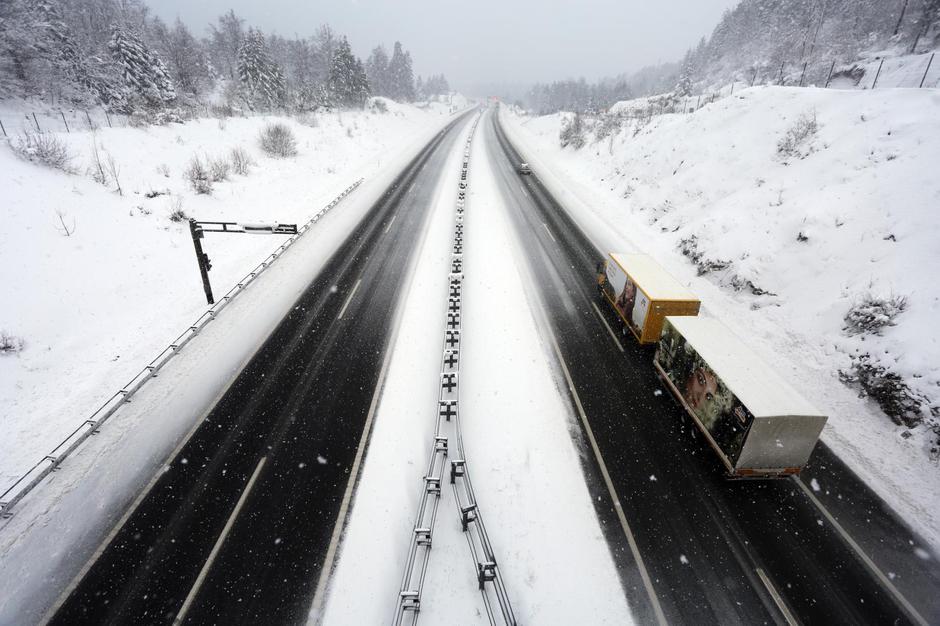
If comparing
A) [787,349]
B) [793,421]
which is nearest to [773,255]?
[787,349]

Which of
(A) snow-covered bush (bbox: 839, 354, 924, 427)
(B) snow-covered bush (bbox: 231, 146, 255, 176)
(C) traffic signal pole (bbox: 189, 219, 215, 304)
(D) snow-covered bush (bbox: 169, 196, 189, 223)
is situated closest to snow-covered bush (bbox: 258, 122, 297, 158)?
(B) snow-covered bush (bbox: 231, 146, 255, 176)

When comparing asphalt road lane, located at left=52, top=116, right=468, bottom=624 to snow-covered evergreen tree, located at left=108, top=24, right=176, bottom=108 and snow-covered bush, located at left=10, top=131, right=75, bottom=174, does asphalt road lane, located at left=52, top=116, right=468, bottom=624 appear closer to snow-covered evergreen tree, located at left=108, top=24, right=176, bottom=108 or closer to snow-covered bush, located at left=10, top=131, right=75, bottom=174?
snow-covered bush, located at left=10, top=131, right=75, bottom=174

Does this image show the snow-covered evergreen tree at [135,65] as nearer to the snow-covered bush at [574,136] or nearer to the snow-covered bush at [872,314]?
the snow-covered bush at [574,136]

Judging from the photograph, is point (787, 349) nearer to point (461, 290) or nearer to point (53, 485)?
point (461, 290)

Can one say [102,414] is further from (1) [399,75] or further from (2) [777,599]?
(1) [399,75]

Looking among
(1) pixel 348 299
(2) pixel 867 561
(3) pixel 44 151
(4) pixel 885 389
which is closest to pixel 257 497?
(1) pixel 348 299

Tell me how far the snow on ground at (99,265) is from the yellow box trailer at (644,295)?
17765 millimetres

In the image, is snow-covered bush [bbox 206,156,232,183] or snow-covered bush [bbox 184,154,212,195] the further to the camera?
snow-covered bush [bbox 206,156,232,183]

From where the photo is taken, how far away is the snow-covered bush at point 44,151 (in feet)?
62.4

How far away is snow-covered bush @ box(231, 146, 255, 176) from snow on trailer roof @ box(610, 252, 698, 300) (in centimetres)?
2766

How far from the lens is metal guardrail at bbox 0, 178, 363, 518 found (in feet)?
31.0

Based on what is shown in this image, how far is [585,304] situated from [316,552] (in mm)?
13921

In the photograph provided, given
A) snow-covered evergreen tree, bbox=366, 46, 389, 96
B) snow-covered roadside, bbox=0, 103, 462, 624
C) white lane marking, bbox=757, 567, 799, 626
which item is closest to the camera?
white lane marking, bbox=757, 567, 799, 626

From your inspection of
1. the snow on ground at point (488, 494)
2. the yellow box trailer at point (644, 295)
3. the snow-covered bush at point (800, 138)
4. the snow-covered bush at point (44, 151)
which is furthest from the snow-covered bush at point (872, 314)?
the snow-covered bush at point (44, 151)
